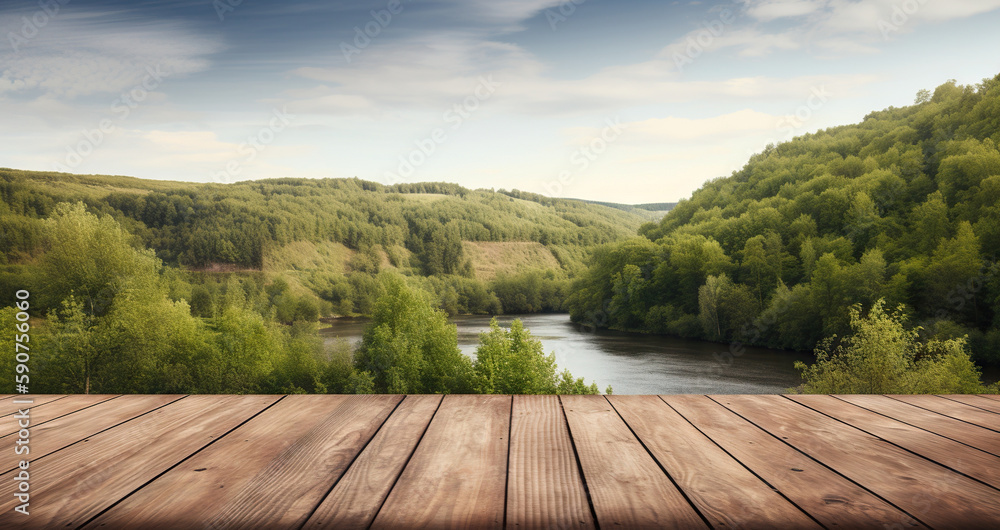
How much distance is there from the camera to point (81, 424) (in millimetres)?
2184

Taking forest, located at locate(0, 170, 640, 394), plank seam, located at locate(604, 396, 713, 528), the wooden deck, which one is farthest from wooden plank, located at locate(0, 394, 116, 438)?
plank seam, located at locate(604, 396, 713, 528)

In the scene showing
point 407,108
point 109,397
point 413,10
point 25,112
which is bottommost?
point 109,397

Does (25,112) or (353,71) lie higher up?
(353,71)

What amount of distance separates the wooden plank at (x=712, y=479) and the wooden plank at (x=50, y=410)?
91.1 inches

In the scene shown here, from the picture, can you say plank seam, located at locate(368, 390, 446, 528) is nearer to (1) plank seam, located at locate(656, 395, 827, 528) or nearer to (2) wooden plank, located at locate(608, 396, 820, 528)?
(2) wooden plank, located at locate(608, 396, 820, 528)

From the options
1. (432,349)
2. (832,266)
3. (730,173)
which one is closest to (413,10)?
(432,349)

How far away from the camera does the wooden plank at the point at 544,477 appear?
126cm

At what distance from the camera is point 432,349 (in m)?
29.9

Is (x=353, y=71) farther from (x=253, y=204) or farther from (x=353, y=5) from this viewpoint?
(x=253, y=204)

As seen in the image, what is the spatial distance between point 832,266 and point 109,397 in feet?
133

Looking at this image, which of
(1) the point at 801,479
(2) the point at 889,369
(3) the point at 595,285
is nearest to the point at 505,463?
(1) the point at 801,479

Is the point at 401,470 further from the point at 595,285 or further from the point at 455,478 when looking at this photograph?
the point at 595,285

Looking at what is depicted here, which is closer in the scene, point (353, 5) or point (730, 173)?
point (353, 5)

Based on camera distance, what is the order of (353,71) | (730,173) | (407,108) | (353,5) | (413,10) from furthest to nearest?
(730,173) < (407,108) < (353,71) < (413,10) < (353,5)
